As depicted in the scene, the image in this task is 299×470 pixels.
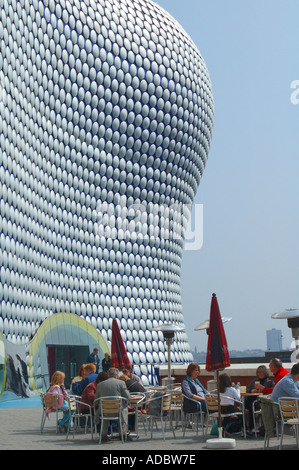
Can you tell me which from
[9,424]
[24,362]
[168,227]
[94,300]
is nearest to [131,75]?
[168,227]

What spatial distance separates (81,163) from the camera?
107ft

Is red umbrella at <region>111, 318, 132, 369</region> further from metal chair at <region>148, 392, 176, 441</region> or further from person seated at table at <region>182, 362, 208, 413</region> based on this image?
person seated at table at <region>182, 362, 208, 413</region>

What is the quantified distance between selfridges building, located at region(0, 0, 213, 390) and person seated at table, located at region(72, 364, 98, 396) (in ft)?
39.9

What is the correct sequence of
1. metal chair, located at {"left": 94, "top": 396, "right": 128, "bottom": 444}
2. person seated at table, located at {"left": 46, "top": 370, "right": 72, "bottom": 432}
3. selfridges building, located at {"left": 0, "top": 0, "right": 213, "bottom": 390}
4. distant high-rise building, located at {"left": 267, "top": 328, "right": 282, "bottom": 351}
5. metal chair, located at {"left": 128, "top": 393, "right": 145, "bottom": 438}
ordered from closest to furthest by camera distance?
metal chair, located at {"left": 94, "top": 396, "right": 128, "bottom": 444} < metal chair, located at {"left": 128, "top": 393, "right": 145, "bottom": 438} < person seated at table, located at {"left": 46, "top": 370, "right": 72, "bottom": 432} < selfridges building, located at {"left": 0, "top": 0, "right": 213, "bottom": 390} < distant high-rise building, located at {"left": 267, "top": 328, "right": 282, "bottom": 351}

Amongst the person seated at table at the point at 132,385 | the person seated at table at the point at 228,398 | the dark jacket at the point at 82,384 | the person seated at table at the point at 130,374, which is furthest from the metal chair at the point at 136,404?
the person seated at table at the point at 228,398

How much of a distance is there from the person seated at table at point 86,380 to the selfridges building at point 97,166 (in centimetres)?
1217

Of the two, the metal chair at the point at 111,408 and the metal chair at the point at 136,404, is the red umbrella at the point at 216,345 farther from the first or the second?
the metal chair at the point at 136,404

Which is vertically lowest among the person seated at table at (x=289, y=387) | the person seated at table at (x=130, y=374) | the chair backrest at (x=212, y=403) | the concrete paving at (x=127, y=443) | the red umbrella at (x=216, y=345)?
the concrete paving at (x=127, y=443)

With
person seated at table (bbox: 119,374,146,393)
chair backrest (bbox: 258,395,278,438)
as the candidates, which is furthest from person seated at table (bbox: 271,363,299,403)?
person seated at table (bbox: 119,374,146,393)

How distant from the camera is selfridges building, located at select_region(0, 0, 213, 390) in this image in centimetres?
2666

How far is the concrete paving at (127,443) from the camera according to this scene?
9.11 m

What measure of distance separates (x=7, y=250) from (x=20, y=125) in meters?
4.83

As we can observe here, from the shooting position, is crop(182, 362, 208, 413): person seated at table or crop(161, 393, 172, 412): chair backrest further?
crop(161, 393, 172, 412): chair backrest
